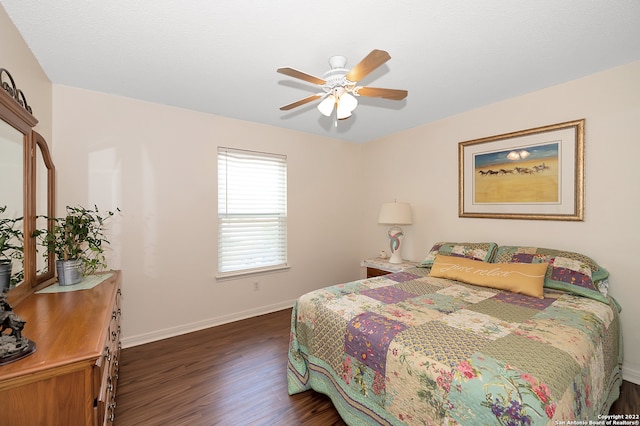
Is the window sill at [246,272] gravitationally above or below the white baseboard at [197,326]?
above

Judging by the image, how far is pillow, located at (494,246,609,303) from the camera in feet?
6.84

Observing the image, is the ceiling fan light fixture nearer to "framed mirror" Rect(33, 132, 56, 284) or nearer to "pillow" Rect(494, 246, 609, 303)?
"framed mirror" Rect(33, 132, 56, 284)

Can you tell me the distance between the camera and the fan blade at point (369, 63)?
4.60 feet

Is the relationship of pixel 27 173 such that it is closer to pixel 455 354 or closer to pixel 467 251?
pixel 455 354

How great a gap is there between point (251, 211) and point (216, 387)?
1951mm

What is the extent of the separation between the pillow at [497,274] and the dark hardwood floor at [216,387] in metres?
0.88

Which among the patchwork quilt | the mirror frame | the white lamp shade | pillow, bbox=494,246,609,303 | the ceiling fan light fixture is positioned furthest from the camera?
the white lamp shade

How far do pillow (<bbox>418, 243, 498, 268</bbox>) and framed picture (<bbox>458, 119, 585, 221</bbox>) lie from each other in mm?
392

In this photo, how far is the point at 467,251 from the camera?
282 cm

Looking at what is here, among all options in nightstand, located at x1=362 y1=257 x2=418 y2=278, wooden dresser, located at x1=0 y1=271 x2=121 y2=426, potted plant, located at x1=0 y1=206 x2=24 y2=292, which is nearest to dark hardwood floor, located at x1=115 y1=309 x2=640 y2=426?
wooden dresser, located at x1=0 y1=271 x2=121 y2=426

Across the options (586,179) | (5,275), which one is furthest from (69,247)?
(586,179)

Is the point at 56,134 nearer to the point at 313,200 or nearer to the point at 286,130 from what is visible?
the point at 286,130

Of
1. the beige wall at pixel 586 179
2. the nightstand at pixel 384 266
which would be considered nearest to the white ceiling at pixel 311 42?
the beige wall at pixel 586 179

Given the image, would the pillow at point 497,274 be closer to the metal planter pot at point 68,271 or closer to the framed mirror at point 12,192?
the metal planter pot at point 68,271
